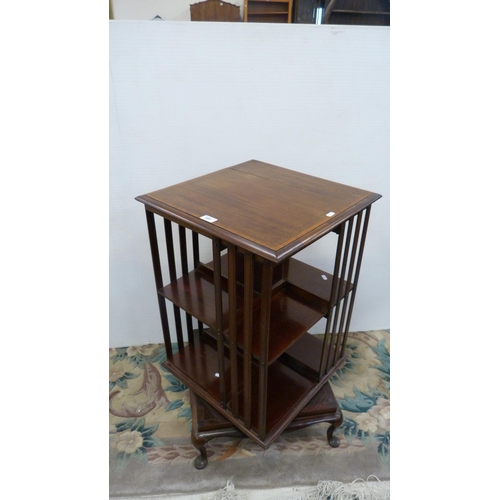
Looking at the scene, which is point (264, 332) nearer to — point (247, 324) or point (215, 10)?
point (247, 324)

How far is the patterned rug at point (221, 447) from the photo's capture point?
1047mm

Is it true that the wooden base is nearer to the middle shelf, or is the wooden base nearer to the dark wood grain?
the middle shelf

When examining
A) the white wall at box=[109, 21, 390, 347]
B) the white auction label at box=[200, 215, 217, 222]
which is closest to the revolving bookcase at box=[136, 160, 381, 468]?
the white auction label at box=[200, 215, 217, 222]

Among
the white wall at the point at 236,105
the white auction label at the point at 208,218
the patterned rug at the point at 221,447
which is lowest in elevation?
the patterned rug at the point at 221,447

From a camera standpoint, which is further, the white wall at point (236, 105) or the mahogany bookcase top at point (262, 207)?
the white wall at point (236, 105)

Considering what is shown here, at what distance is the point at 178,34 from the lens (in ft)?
3.32

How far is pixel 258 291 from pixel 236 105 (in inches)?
25.8

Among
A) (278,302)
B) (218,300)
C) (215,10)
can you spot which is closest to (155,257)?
(218,300)

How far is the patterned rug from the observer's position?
1.05 meters

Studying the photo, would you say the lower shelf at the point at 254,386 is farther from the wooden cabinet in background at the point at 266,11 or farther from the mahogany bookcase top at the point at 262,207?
the wooden cabinet in background at the point at 266,11

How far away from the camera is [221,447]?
114cm

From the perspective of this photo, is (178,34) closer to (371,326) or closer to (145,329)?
(145,329)

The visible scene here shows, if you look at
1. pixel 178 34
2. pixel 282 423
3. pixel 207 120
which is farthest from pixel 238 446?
pixel 178 34

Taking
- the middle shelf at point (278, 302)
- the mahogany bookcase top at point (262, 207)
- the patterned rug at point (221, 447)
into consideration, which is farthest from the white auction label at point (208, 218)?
the patterned rug at point (221, 447)
